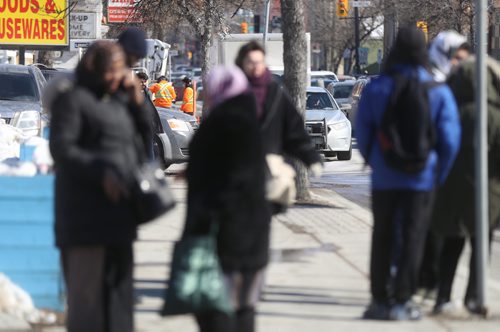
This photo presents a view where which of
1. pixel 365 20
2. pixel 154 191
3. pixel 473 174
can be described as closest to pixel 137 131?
pixel 154 191

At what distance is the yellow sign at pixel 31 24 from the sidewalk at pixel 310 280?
22769mm

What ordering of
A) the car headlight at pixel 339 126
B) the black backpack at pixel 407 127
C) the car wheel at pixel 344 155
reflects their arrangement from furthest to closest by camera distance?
1. the car wheel at pixel 344 155
2. the car headlight at pixel 339 126
3. the black backpack at pixel 407 127

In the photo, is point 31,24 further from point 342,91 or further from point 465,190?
point 465,190

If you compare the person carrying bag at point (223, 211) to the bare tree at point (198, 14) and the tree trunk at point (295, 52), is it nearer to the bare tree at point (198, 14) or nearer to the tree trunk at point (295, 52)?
the tree trunk at point (295, 52)

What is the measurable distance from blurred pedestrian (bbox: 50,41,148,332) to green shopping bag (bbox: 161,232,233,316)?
38cm

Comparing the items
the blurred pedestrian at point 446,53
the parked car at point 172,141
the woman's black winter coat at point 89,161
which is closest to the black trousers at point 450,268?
the blurred pedestrian at point 446,53

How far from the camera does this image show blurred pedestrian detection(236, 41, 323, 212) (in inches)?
273

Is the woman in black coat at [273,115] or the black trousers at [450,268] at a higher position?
the woman in black coat at [273,115]

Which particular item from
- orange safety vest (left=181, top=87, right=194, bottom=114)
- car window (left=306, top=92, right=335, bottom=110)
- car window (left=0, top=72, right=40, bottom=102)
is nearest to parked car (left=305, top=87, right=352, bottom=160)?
car window (left=306, top=92, right=335, bottom=110)

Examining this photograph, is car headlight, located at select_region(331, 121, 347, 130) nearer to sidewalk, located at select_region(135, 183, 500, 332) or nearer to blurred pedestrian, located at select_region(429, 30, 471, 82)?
sidewalk, located at select_region(135, 183, 500, 332)

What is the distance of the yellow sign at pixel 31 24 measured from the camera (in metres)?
35.0

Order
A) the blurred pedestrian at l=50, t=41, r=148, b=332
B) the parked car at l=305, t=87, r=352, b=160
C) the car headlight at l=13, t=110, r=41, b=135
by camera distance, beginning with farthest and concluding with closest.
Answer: the parked car at l=305, t=87, r=352, b=160
the car headlight at l=13, t=110, r=41, b=135
the blurred pedestrian at l=50, t=41, r=148, b=332

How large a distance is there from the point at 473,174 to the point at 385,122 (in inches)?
31.6

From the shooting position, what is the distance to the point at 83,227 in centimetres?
576
